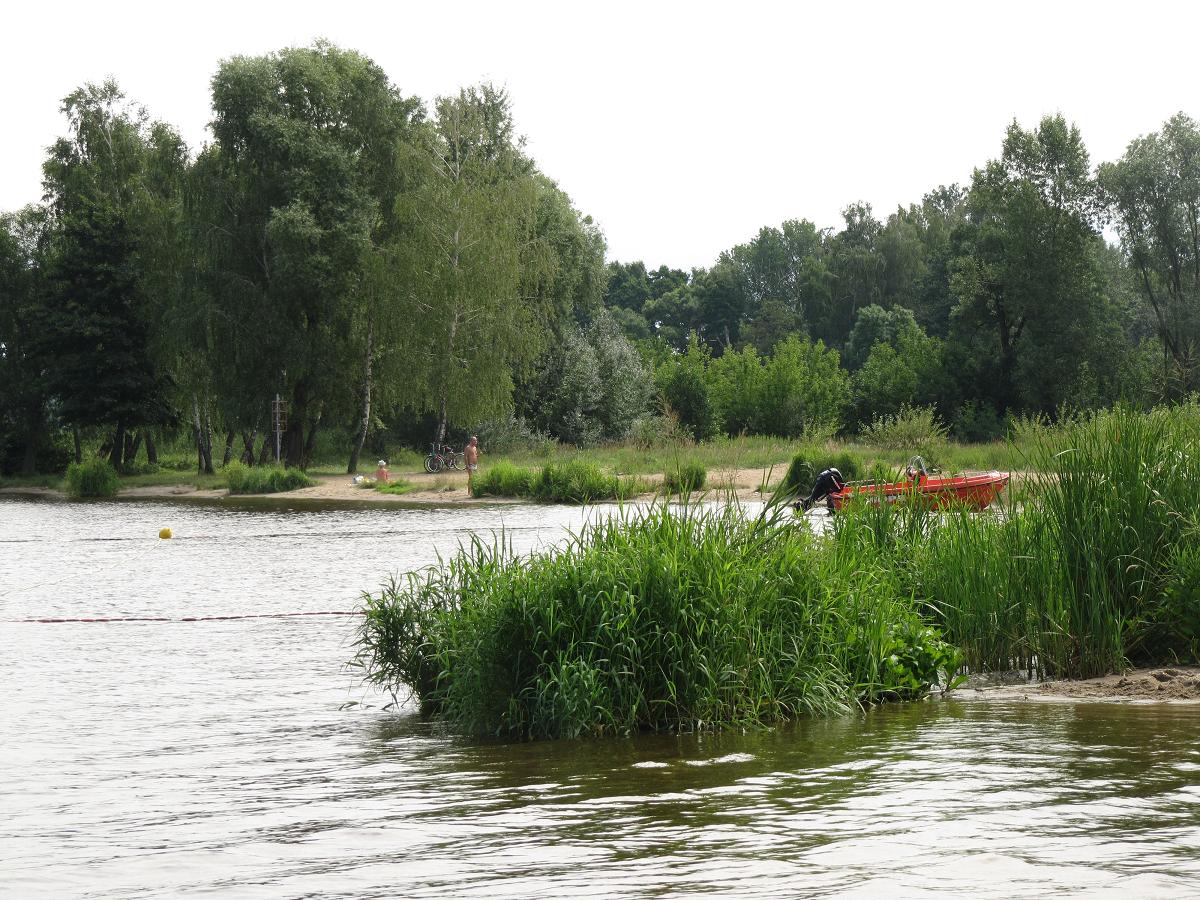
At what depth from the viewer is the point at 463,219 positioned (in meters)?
55.1

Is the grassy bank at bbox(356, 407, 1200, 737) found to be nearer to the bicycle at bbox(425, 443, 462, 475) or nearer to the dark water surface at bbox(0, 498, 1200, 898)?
the dark water surface at bbox(0, 498, 1200, 898)

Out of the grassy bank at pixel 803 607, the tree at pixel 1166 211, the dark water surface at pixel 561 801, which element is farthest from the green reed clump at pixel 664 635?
the tree at pixel 1166 211

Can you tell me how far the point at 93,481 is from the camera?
2137 inches

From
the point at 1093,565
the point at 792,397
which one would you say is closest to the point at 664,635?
the point at 1093,565

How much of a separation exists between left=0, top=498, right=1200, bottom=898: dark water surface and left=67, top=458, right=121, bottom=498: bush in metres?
44.8

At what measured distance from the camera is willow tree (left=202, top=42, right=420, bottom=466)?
174ft

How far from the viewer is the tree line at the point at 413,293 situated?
5431cm

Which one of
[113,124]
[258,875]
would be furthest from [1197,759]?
[113,124]

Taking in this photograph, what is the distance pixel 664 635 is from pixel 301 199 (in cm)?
4764

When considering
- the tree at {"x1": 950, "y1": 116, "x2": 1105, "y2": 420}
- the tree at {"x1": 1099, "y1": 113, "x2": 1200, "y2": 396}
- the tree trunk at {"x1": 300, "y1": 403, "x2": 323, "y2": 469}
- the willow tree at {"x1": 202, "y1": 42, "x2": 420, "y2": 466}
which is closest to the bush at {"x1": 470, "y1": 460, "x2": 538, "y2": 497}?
the willow tree at {"x1": 202, "y1": 42, "x2": 420, "y2": 466}

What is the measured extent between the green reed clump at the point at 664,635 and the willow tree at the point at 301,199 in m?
45.2

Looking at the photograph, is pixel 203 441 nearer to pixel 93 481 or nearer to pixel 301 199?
pixel 93 481

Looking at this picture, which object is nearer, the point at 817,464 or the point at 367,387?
the point at 817,464

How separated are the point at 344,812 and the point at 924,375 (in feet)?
204
